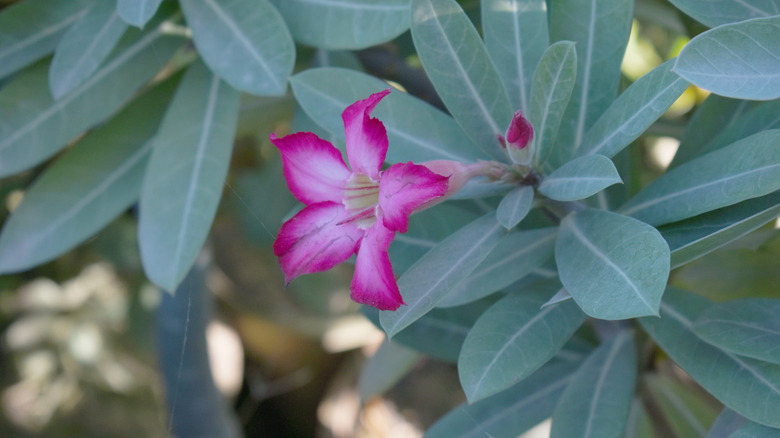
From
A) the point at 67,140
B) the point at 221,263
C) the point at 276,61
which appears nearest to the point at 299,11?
the point at 276,61

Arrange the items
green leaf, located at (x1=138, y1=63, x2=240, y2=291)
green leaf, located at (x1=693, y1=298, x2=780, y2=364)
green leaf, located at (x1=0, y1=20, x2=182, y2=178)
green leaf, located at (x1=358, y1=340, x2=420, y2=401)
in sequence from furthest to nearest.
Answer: green leaf, located at (x1=358, y1=340, x2=420, y2=401), green leaf, located at (x1=0, y1=20, x2=182, y2=178), green leaf, located at (x1=138, y1=63, x2=240, y2=291), green leaf, located at (x1=693, y1=298, x2=780, y2=364)

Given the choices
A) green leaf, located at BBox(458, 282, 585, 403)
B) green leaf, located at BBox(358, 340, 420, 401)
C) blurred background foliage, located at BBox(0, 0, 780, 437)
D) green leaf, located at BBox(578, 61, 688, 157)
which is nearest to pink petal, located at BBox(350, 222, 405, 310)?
green leaf, located at BBox(458, 282, 585, 403)

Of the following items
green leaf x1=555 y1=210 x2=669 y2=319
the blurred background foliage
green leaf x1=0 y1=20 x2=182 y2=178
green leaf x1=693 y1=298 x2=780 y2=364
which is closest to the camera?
green leaf x1=555 y1=210 x2=669 y2=319

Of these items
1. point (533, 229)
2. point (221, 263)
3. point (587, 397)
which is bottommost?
point (221, 263)

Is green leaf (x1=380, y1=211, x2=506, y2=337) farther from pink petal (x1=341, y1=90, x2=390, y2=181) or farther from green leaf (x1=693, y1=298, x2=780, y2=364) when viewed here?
green leaf (x1=693, y1=298, x2=780, y2=364)

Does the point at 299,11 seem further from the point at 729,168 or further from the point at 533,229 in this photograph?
the point at 729,168
